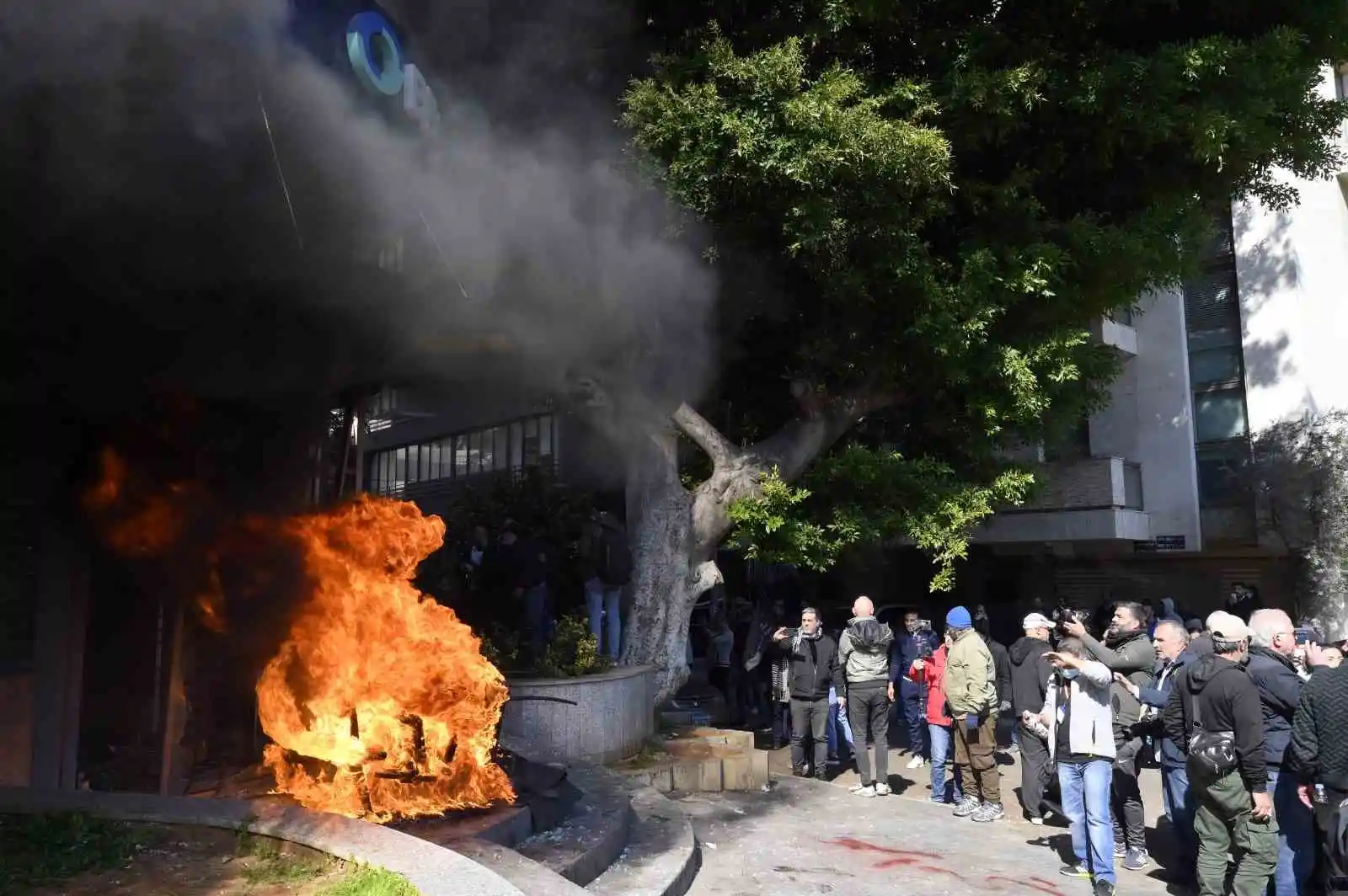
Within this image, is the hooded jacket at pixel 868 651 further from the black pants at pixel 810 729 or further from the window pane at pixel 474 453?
the window pane at pixel 474 453

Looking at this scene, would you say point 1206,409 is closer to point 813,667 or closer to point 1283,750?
point 813,667

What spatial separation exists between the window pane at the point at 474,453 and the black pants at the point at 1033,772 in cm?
1323

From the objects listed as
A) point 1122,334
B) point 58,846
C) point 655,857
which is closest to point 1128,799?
point 655,857

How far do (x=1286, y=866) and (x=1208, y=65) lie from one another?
5.45 metres

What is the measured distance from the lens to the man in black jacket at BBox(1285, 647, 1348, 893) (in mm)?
4461

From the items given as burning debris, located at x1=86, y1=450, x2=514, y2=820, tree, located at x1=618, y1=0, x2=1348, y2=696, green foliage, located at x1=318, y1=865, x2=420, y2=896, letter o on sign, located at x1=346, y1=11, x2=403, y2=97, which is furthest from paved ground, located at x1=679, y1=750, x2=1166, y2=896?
letter o on sign, located at x1=346, y1=11, x2=403, y2=97

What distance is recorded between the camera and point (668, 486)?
8.97 metres

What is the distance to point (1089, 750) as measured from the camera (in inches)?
212

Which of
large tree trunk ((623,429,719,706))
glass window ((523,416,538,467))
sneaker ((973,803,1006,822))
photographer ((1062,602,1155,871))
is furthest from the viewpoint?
glass window ((523,416,538,467))

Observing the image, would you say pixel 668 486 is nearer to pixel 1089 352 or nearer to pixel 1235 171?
pixel 1089 352

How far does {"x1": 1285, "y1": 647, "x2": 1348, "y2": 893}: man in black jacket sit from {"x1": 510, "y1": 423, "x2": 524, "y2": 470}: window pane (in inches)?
560

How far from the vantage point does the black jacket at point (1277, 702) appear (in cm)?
497

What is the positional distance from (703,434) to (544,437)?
901cm

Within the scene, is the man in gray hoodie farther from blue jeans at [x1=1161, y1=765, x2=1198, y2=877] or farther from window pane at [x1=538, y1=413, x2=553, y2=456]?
window pane at [x1=538, y1=413, x2=553, y2=456]
